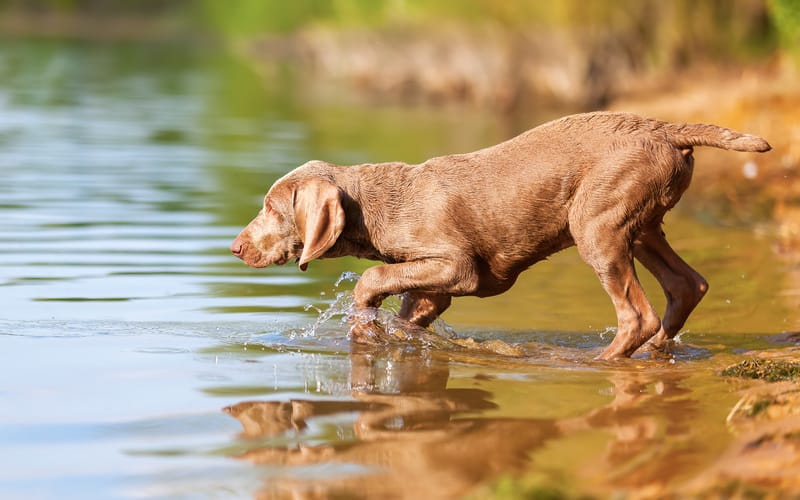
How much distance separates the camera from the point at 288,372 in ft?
25.6

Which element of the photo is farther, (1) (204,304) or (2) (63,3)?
(2) (63,3)

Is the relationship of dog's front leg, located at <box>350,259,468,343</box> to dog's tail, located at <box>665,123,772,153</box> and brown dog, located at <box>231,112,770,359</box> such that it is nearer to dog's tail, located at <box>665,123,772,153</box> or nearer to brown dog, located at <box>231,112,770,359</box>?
brown dog, located at <box>231,112,770,359</box>

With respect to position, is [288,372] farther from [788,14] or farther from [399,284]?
[788,14]

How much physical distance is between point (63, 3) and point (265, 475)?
309 ft

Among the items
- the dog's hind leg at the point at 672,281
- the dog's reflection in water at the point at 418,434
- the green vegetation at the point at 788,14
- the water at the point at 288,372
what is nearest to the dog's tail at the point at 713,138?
the dog's hind leg at the point at 672,281

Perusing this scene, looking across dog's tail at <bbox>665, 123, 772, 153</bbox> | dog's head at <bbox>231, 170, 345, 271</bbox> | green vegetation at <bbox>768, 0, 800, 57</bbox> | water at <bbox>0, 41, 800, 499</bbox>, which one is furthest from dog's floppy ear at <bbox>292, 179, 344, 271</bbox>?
green vegetation at <bbox>768, 0, 800, 57</bbox>

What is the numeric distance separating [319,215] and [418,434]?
2439 millimetres

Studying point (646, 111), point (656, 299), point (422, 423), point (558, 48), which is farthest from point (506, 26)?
point (422, 423)

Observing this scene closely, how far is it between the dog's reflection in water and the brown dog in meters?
0.88

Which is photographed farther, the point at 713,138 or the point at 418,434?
the point at 713,138

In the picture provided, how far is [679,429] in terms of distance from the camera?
644 cm

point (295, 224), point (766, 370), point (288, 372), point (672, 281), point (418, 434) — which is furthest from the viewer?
point (672, 281)

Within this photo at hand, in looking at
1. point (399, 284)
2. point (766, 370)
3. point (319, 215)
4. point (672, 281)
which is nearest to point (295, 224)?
point (319, 215)

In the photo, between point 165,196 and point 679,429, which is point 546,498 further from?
point 165,196
